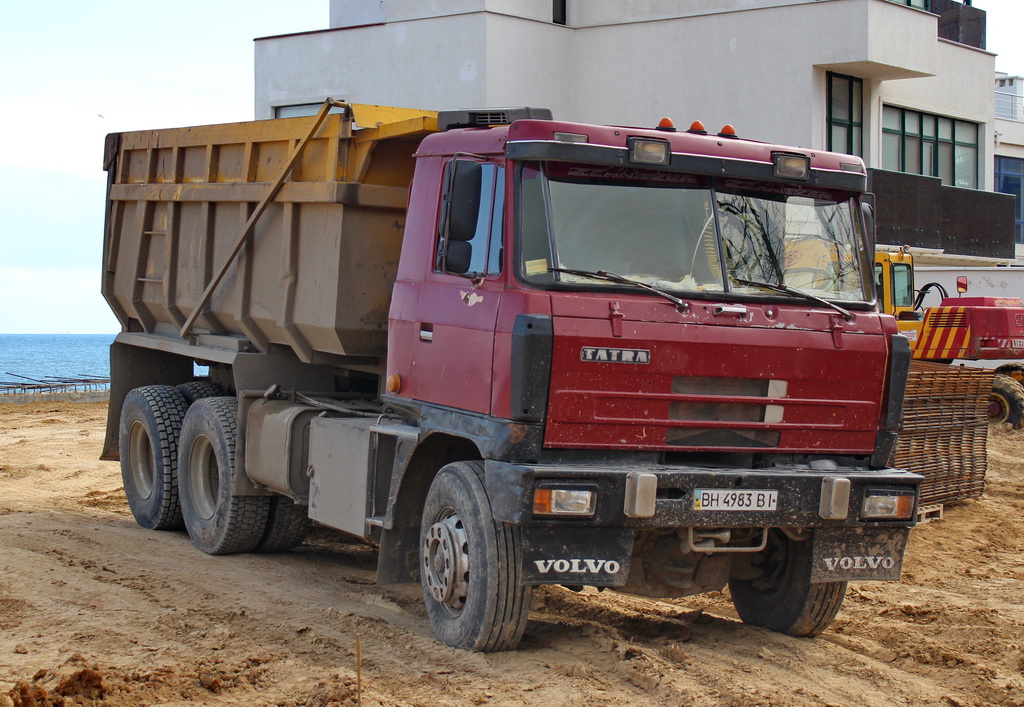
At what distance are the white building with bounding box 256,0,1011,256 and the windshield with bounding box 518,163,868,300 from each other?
17364mm

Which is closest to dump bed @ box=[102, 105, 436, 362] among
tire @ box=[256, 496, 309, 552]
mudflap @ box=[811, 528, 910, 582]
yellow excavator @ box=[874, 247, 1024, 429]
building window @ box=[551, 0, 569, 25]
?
tire @ box=[256, 496, 309, 552]

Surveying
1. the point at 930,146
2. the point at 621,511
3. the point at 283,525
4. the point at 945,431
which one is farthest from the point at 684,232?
the point at 930,146

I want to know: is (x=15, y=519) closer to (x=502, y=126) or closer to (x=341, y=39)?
(x=502, y=126)

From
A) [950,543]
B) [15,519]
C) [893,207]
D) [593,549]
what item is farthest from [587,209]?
[893,207]

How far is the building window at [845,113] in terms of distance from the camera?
25172mm

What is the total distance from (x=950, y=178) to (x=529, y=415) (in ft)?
84.8

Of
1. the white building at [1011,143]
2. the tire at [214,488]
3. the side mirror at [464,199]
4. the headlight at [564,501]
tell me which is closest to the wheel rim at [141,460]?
the tire at [214,488]

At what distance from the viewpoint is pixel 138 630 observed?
22.7ft

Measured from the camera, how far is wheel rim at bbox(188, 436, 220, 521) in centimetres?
994

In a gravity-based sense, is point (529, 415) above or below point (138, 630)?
above

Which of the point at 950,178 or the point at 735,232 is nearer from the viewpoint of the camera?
the point at 735,232

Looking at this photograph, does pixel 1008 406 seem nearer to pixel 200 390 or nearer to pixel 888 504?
pixel 200 390

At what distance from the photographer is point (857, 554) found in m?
6.83

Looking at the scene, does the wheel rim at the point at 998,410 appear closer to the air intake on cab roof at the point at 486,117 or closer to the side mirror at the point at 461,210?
the air intake on cab roof at the point at 486,117
